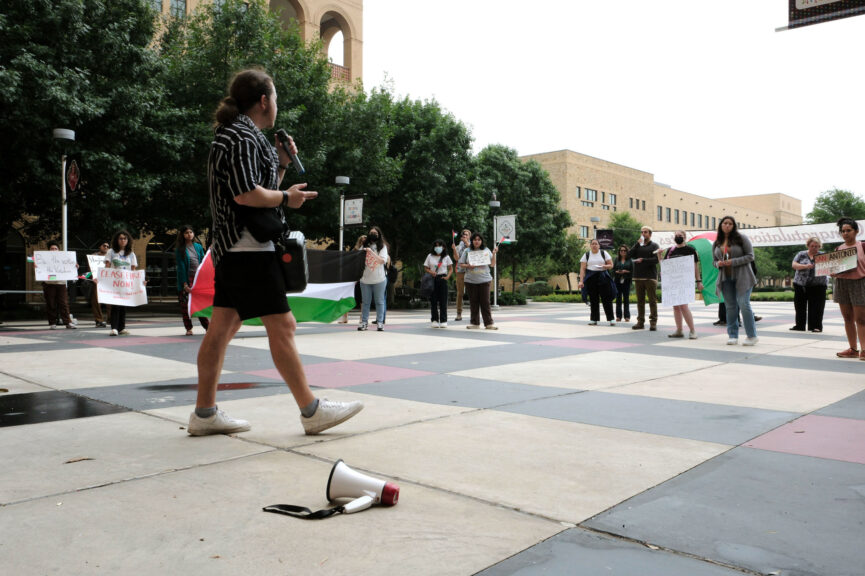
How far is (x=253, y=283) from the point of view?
3.56 m

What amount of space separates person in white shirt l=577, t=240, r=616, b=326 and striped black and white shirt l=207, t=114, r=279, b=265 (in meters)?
11.2

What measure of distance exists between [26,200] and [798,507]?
20562 mm

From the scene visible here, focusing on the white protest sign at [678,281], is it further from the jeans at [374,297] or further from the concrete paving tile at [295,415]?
the concrete paving tile at [295,415]

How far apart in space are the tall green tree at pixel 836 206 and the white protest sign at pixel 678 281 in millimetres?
74178

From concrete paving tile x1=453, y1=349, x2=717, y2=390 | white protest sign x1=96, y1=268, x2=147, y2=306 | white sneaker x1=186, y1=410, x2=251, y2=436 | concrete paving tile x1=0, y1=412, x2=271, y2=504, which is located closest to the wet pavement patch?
concrete paving tile x1=0, y1=412, x2=271, y2=504

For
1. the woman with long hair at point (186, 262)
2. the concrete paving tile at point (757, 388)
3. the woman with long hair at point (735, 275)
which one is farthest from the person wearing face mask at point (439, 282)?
the concrete paving tile at point (757, 388)

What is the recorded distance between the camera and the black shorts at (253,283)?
3.55 metres

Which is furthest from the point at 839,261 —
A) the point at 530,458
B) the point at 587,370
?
the point at 530,458

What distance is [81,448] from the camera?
11.4ft

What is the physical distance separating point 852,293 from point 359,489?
26.3 feet

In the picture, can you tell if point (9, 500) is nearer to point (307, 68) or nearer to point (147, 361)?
point (147, 361)

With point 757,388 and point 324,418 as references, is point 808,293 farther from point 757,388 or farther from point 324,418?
point 324,418

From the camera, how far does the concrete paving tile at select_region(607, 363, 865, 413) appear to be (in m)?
5.09

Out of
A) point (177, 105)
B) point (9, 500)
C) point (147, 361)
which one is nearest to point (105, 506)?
point (9, 500)
